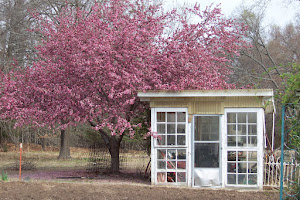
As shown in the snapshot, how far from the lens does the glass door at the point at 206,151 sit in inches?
448

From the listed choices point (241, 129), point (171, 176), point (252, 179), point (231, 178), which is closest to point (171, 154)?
point (171, 176)

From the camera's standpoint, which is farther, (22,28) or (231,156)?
(22,28)

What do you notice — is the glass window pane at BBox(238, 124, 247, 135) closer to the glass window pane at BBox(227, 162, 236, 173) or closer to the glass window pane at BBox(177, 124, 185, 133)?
the glass window pane at BBox(227, 162, 236, 173)

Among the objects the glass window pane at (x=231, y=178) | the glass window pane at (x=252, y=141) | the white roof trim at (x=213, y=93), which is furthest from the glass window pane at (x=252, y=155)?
the white roof trim at (x=213, y=93)

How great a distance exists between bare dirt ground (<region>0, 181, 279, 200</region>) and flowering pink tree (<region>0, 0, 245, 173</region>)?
2.15 m

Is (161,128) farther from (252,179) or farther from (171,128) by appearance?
(252,179)

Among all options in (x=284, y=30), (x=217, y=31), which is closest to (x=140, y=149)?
(x=217, y=31)

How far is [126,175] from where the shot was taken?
14.1m

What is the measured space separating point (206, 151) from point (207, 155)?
0.11 meters

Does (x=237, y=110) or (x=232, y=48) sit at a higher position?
(x=232, y=48)

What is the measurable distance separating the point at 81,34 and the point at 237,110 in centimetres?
502

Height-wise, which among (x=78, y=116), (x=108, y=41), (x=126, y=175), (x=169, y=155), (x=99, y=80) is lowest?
(x=126, y=175)

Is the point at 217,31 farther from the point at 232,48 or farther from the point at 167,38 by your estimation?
the point at 167,38

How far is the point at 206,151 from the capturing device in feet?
37.8
